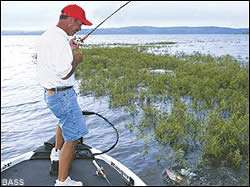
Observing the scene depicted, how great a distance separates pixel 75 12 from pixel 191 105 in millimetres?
7275

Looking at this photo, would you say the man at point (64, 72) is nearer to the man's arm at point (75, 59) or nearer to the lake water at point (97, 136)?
the man's arm at point (75, 59)

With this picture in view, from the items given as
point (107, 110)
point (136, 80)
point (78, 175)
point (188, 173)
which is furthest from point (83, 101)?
point (78, 175)

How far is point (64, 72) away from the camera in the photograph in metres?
5.25

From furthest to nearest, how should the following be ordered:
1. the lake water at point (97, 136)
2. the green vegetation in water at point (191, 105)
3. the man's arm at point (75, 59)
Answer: the green vegetation in water at point (191, 105)
the lake water at point (97, 136)
the man's arm at point (75, 59)

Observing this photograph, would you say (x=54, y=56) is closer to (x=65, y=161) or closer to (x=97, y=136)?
(x=65, y=161)

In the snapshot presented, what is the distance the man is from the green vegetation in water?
3.39 meters

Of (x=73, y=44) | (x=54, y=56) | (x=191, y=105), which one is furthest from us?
(x=191, y=105)

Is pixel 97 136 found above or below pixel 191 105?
below

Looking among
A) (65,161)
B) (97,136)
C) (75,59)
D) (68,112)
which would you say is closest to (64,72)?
(75,59)

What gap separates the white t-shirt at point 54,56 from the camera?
5133mm

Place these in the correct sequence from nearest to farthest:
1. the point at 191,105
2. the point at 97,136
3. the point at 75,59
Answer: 1. the point at 75,59
2. the point at 97,136
3. the point at 191,105

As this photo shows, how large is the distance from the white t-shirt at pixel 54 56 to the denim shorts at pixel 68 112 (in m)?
0.15

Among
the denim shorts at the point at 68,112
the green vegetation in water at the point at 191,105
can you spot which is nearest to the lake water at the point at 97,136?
the green vegetation in water at the point at 191,105

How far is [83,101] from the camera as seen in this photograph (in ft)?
48.3
